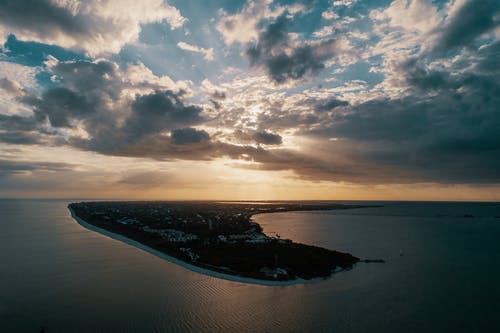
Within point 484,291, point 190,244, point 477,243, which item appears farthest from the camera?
point 477,243

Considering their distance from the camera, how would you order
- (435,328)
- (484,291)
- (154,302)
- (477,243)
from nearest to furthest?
1. (435,328)
2. (154,302)
3. (484,291)
4. (477,243)

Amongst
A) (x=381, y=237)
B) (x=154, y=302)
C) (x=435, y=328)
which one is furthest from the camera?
(x=381, y=237)

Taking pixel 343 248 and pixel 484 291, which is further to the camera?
pixel 343 248

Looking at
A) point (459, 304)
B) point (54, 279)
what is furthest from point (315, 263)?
point (54, 279)

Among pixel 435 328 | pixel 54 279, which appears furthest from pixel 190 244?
pixel 435 328

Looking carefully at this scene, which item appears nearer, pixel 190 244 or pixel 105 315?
pixel 105 315

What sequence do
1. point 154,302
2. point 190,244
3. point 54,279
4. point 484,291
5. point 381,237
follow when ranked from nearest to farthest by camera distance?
point 154,302 → point 484,291 → point 54,279 → point 190,244 → point 381,237

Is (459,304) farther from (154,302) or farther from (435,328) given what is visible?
(154,302)

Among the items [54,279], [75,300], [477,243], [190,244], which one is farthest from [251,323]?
[477,243]

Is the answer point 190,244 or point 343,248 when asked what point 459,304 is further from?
point 190,244
